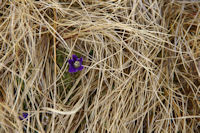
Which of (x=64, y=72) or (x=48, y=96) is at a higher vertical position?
(x=64, y=72)

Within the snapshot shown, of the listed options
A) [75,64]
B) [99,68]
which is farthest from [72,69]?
[99,68]

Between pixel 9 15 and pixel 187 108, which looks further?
pixel 187 108

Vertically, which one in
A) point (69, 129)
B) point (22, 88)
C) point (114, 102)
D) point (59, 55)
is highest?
point (59, 55)

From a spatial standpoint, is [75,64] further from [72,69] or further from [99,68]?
[99,68]

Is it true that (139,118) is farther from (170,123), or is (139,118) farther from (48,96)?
(48,96)

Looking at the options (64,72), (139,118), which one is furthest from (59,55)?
(139,118)
